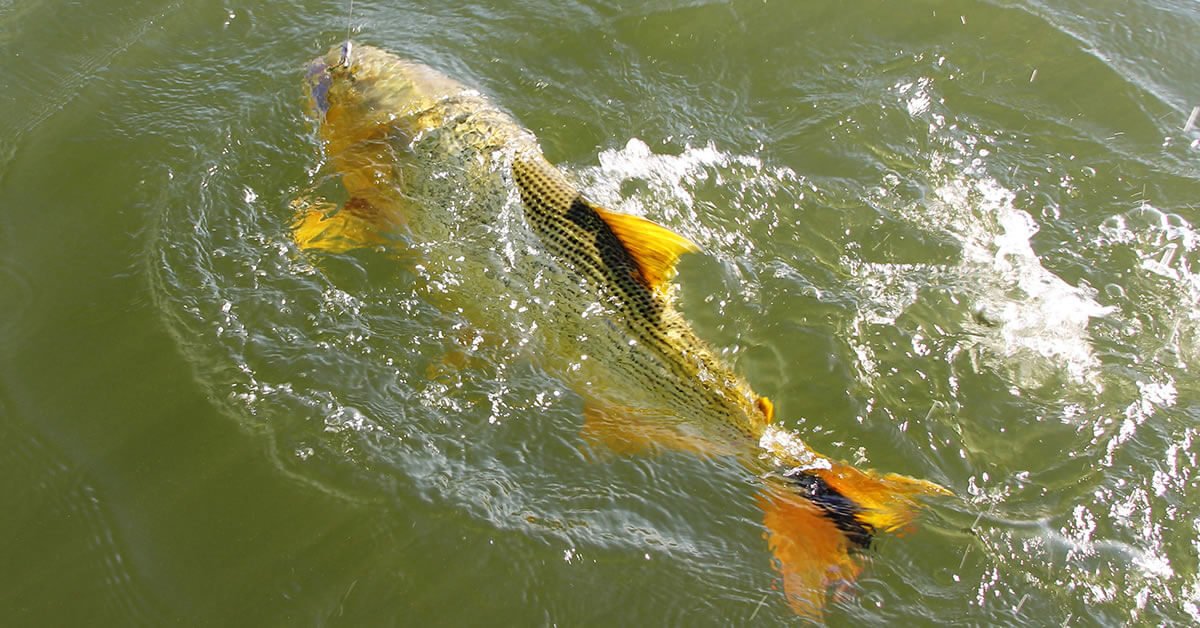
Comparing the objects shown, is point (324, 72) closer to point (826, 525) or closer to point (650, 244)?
point (650, 244)

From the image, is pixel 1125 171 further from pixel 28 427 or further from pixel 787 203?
pixel 28 427

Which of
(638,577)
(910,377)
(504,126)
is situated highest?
(504,126)

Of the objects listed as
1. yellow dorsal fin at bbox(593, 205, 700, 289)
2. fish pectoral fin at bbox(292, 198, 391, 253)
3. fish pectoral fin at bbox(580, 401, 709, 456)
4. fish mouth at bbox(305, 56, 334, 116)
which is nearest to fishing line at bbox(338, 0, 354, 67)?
fish mouth at bbox(305, 56, 334, 116)

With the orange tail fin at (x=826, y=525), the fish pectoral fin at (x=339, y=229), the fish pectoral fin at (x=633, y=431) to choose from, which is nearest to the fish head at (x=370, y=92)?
the fish pectoral fin at (x=339, y=229)

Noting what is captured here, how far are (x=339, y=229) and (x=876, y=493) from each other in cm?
289

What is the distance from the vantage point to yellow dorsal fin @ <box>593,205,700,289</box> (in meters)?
3.62

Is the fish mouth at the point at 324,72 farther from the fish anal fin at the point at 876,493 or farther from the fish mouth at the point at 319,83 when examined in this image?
the fish anal fin at the point at 876,493

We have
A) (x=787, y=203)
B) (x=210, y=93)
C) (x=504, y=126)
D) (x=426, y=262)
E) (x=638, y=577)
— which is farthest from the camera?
(x=210, y=93)

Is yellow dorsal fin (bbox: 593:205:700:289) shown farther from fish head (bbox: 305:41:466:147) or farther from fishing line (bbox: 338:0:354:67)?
fishing line (bbox: 338:0:354:67)

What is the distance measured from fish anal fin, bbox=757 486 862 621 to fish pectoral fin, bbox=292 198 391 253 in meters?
2.46

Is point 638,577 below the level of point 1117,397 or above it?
Result: below

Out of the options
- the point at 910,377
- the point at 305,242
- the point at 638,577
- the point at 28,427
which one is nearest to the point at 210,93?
the point at 305,242

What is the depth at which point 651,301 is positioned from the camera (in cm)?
374

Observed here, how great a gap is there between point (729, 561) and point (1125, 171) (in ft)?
11.8
